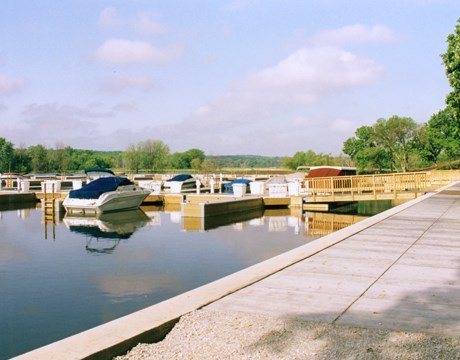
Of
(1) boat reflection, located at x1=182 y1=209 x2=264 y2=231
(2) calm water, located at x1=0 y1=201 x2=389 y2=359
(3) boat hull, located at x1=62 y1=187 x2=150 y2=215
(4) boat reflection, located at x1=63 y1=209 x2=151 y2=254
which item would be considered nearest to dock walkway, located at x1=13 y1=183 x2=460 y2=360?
(2) calm water, located at x1=0 y1=201 x2=389 y2=359

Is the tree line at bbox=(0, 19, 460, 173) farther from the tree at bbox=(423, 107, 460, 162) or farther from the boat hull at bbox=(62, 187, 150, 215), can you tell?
the boat hull at bbox=(62, 187, 150, 215)

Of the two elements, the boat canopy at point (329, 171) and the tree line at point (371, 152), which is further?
the tree line at point (371, 152)

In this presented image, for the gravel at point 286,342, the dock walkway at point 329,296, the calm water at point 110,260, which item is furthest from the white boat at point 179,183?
the gravel at point 286,342

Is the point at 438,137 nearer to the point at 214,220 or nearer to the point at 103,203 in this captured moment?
the point at 214,220

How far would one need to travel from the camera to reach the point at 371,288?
7.57 metres

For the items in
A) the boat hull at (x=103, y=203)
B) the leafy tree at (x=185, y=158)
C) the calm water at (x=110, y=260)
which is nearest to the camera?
the calm water at (x=110, y=260)

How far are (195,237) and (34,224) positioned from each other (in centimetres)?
1063

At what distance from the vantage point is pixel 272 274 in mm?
8516

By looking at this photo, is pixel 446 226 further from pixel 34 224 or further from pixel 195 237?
pixel 34 224

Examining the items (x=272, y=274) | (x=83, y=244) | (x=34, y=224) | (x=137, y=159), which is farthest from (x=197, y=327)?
(x=137, y=159)

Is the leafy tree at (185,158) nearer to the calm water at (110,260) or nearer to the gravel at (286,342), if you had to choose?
the calm water at (110,260)

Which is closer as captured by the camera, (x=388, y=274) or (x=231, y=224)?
(x=388, y=274)

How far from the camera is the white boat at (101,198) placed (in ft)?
98.2

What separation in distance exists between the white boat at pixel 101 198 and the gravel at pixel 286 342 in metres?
25.2
